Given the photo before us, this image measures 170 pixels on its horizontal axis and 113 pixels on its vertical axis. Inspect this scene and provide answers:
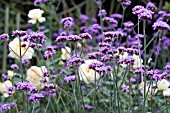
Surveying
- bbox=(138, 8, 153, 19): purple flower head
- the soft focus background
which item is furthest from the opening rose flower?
the soft focus background

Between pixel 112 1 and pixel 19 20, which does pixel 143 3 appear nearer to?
pixel 112 1

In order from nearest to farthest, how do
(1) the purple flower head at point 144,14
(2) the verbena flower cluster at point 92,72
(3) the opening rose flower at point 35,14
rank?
(1) the purple flower head at point 144,14 < (2) the verbena flower cluster at point 92,72 < (3) the opening rose flower at point 35,14

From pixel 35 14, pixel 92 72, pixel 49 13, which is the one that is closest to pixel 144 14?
pixel 92 72

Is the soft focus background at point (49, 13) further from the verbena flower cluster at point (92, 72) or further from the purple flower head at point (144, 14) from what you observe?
the purple flower head at point (144, 14)

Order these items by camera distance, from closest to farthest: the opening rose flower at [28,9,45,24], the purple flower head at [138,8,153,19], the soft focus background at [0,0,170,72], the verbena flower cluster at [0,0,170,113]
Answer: the purple flower head at [138,8,153,19] < the verbena flower cluster at [0,0,170,113] < the opening rose flower at [28,9,45,24] < the soft focus background at [0,0,170,72]

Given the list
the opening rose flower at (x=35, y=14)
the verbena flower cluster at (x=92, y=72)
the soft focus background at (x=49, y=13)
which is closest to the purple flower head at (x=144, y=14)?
the verbena flower cluster at (x=92, y=72)

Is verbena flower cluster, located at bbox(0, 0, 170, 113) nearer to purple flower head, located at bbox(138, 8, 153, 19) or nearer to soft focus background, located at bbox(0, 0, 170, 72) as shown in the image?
purple flower head, located at bbox(138, 8, 153, 19)

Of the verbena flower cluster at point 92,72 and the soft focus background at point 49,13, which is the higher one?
the soft focus background at point 49,13

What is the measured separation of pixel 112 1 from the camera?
5.81 meters

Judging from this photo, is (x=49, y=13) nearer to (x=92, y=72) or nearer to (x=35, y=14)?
(x=35, y=14)

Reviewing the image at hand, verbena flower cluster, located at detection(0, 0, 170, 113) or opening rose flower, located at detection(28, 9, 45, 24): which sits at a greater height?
opening rose flower, located at detection(28, 9, 45, 24)

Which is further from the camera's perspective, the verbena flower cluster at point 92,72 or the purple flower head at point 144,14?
the verbena flower cluster at point 92,72

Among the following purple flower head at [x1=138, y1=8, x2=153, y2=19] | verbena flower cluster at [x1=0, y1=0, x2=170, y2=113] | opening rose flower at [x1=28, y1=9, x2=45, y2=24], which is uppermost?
opening rose flower at [x1=28, y1=9, x2=45, y2=24]

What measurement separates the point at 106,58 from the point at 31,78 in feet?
2.41
